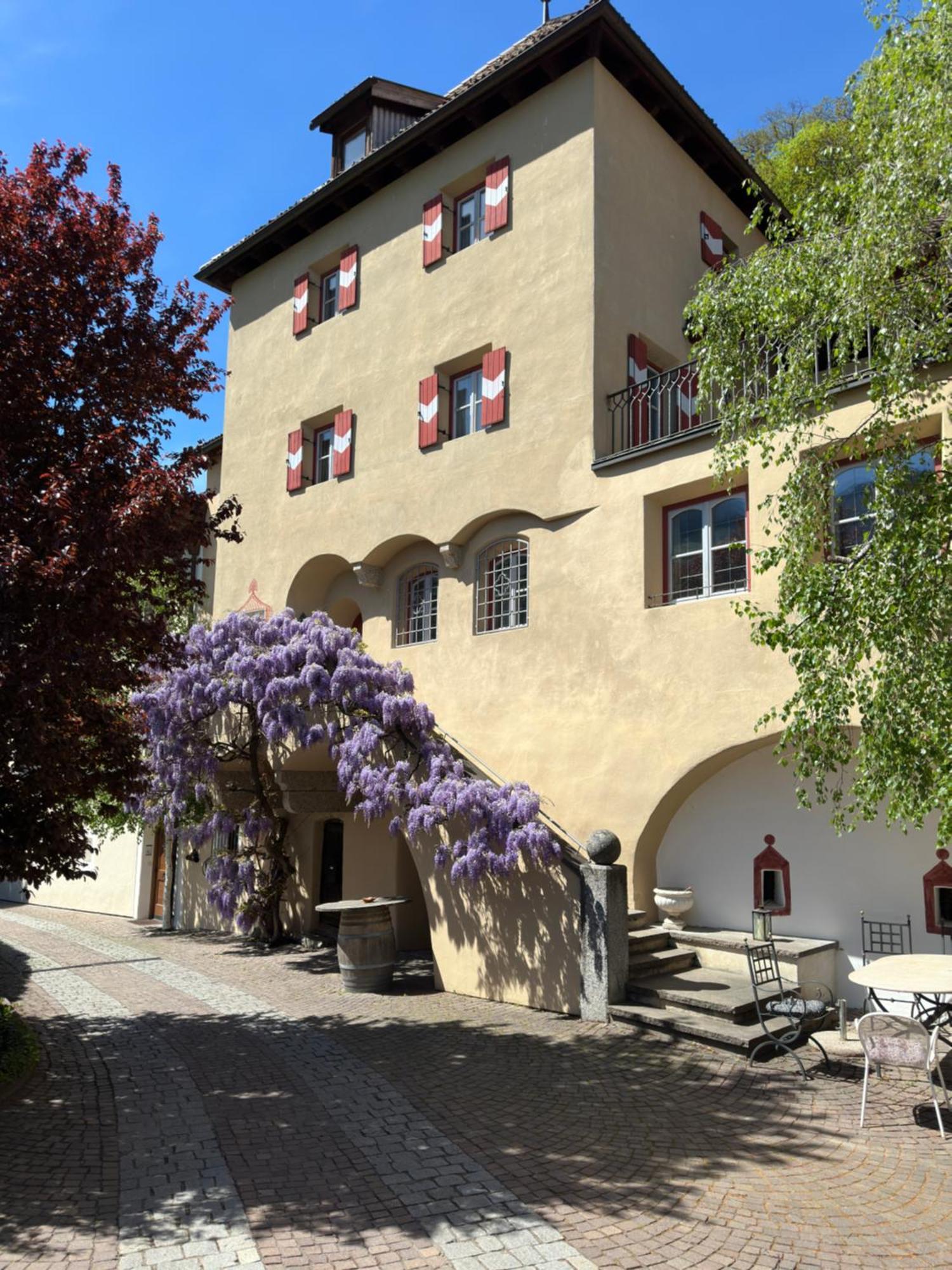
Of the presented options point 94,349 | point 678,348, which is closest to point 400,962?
point 94,349

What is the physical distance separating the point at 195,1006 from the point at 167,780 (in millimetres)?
4554

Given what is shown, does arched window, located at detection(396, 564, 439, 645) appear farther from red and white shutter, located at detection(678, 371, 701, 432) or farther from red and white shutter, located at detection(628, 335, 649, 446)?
red and white shutter, located at detection(678, 371, 701, 432)

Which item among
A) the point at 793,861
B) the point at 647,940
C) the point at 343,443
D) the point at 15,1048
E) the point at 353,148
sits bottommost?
the point at 15,1048

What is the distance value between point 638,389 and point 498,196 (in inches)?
162

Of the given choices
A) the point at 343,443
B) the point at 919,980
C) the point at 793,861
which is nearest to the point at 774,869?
the point at 793,861

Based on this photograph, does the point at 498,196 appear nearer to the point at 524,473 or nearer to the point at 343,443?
the point at 524,473

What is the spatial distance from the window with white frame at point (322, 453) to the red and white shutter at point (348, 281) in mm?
2255

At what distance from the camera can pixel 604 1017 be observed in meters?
9.71

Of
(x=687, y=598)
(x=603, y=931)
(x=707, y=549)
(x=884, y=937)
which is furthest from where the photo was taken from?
(x=687, y=598)

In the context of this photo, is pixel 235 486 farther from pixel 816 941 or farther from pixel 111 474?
pixel 816 941

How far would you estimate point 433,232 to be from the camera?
15.2m

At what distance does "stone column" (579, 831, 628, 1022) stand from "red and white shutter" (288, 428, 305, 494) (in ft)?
32.7

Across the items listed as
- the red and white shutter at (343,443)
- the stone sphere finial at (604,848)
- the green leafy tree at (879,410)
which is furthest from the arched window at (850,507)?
the red and white shutter at (343,443)

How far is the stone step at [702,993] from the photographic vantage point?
9070mm
